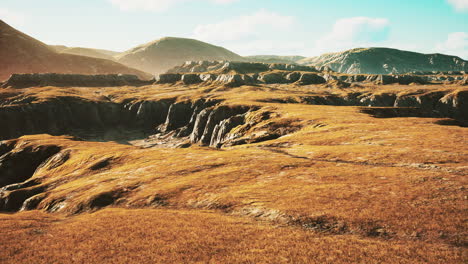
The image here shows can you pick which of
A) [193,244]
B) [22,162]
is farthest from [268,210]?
[22,162]

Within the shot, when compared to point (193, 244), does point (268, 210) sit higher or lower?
higher

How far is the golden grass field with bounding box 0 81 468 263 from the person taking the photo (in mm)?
26484

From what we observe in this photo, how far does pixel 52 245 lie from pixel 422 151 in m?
65.6

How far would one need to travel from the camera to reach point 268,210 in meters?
36.8

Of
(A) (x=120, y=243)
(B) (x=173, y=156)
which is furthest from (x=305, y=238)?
(B) (x=173, y=156)

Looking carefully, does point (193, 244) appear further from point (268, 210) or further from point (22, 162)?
point (22, 162)

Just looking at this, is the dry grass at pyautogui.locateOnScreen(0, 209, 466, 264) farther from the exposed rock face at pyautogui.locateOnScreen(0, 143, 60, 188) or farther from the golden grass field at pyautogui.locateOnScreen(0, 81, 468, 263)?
the exposed rock face at pyautogui.locateOnScreen(0, 143, 60, 188)

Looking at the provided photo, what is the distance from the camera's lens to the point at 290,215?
34375 millimetres

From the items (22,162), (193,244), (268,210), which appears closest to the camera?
(193,244)

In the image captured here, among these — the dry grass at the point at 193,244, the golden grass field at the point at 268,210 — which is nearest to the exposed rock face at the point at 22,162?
the golden grass field at the point at 268,210

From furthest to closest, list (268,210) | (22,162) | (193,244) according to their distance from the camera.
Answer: (22,162) → (268,210) → (193,244)

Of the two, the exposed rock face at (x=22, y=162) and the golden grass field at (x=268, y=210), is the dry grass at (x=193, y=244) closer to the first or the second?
the golden grass field at (x=268, y=210)

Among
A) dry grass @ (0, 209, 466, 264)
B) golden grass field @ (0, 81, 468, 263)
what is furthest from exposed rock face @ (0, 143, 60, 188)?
dry grass @ (0, 209, 466, 264)

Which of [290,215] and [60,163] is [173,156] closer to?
A: [60,163]
